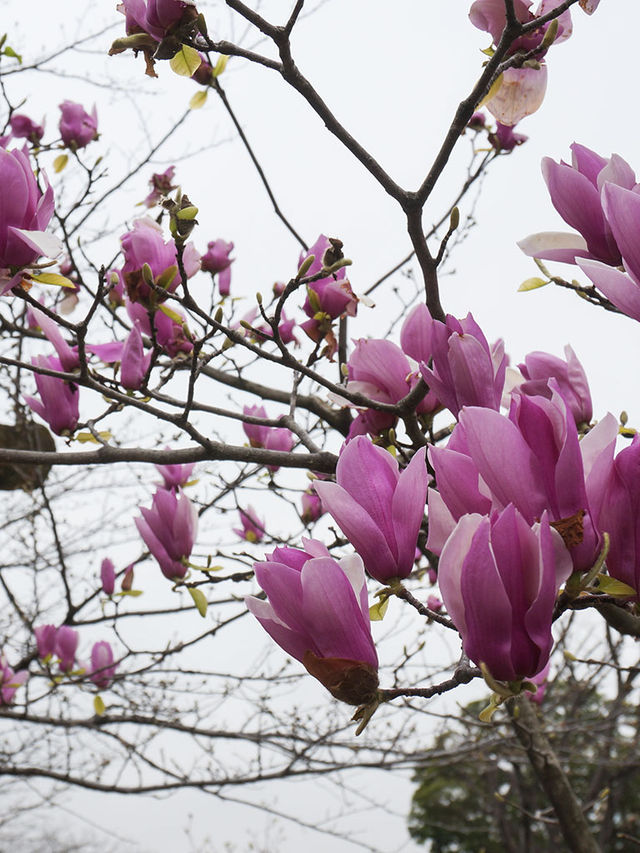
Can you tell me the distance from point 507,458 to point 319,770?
2.73 meters

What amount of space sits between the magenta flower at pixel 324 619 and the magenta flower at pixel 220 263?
5.93ft

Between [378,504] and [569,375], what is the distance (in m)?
0.61

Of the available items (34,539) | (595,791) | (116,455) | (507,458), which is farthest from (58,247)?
(595,791)

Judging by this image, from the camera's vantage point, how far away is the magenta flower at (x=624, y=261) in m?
0.67

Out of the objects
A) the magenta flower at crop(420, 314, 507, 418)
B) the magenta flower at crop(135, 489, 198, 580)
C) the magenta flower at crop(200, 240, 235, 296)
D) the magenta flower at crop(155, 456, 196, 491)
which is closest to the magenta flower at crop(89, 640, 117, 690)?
the magenta flower at crop(155, 456, 196, 491)

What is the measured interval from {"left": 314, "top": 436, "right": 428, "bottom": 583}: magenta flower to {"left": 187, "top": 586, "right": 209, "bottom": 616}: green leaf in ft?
3.62

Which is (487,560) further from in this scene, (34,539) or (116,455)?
(34,539)

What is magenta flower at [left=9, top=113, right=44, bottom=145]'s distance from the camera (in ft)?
8.93

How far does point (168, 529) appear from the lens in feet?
5.83

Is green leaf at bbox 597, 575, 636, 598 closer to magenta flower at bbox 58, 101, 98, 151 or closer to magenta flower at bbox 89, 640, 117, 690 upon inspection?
magenta flower at bbox 58, 101, 98, 151

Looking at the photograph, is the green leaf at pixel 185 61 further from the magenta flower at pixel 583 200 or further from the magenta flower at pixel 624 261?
the magenta flower at pixel 624 261

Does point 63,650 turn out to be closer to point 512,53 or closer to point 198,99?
point 198,99

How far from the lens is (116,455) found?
4.26 ft

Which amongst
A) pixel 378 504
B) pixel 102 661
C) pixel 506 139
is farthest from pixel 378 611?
pixel 102 661
